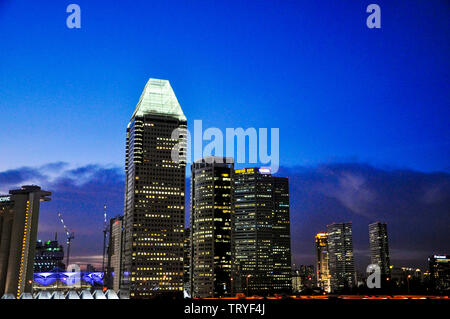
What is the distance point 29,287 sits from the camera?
196500 millimetres
